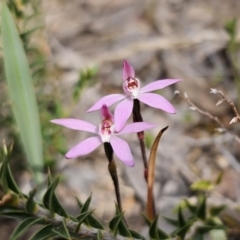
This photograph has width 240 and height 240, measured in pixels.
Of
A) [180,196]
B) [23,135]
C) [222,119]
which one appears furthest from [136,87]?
[222,119]

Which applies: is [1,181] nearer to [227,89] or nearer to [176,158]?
[176,158]

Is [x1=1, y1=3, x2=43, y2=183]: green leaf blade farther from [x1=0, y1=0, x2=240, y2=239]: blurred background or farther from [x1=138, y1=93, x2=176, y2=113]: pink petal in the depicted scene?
[x1=0, y1=0, x2=240, y2=239]: blurred background

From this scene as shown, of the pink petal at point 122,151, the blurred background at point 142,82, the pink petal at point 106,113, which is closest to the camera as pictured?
the pink petal at point 122,151

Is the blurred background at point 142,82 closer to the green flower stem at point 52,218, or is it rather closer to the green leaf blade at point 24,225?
the green flower stem at point 52,218

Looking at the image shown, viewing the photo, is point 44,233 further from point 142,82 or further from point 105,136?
point 142,82

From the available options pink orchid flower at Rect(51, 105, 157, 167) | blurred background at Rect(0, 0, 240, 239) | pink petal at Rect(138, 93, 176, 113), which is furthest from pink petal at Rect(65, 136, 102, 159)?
blurred background at Rect(0, 0, 240, 239)

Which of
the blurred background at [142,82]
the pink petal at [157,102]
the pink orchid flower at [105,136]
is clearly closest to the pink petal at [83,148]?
the pink orchid flower at [105,136]
